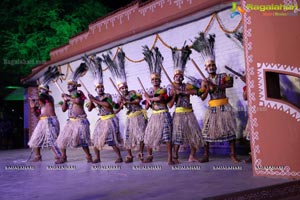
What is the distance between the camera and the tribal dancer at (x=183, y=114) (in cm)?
686

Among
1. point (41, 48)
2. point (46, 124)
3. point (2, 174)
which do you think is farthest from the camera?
point (41, 48)

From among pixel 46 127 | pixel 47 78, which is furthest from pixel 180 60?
pixel 46 127

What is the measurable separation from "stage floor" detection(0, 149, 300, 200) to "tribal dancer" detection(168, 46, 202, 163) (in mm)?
398

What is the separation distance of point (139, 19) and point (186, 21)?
1994 mm

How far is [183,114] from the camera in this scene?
7.00 m

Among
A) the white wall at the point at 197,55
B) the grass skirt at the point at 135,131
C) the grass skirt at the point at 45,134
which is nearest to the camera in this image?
the grass skirt at the point at 135,131

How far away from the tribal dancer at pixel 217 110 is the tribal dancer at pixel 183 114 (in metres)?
0.19

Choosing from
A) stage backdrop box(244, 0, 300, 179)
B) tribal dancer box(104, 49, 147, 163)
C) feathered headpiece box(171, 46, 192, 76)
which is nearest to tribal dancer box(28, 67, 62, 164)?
tribal dancer box(104, 49, 147, 163)

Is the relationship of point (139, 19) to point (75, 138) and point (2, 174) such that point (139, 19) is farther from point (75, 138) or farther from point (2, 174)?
point (2, 174)

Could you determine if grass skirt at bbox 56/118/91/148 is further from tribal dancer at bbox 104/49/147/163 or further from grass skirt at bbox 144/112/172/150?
grass skirt at bbox 144/112/172/150

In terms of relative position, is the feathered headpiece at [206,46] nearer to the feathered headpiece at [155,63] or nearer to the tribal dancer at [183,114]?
the tribal dancer at [183,114]

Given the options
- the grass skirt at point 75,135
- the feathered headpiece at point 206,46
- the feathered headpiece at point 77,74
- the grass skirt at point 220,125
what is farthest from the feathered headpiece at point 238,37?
the grass skirt at point 75,135

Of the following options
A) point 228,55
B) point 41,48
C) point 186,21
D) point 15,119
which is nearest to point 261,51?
point 228,55

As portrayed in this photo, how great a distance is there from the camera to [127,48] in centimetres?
1062
